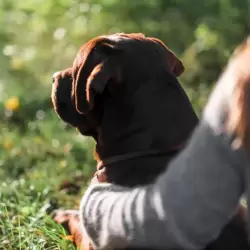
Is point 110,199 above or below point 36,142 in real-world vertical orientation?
above

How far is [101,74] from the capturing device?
2721 mm

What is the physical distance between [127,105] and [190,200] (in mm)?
700

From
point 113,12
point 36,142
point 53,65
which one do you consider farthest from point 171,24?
point 36,142

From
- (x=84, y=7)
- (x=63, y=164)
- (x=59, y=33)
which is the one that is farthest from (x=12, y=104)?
(x=63, y=164)

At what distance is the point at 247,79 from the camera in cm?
211

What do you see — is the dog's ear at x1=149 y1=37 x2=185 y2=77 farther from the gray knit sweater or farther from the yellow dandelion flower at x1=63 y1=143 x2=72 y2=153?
the yellow dandelion flower at x1=63 y1=143 x2=72 y2=153

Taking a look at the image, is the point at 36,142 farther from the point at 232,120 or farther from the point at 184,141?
the point at 232,120

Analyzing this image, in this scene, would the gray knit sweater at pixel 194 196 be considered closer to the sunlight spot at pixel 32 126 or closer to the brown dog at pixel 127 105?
the brown dog at pixel 127 105

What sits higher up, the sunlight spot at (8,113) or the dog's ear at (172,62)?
the dog's ear at (172,62)

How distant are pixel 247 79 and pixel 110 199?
28.3 inches

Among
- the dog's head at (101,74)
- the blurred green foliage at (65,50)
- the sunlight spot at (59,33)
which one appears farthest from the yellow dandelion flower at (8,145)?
the dog's head at (101,74)

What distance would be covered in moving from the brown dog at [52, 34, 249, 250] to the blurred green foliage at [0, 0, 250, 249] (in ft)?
5.45

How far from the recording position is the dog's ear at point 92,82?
271cm

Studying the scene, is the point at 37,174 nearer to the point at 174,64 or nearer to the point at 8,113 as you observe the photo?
the point at 8,113
